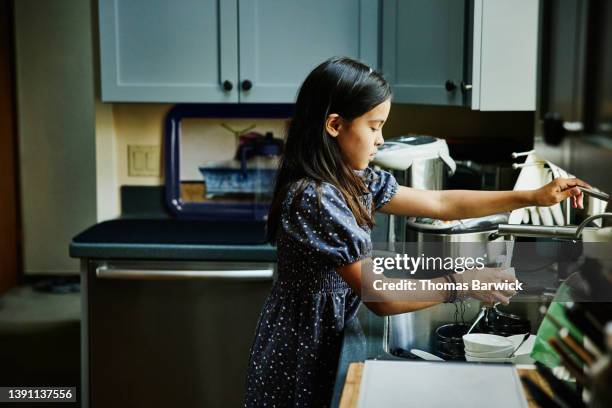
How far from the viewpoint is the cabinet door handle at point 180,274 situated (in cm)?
259

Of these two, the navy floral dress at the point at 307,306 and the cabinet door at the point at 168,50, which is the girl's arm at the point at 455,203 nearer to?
the navy floral dress at the point at 307,306

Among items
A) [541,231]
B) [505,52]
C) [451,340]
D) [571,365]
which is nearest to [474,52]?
[505,52]

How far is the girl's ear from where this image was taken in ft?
5.04

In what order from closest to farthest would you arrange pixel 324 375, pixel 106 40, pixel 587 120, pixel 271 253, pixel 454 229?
pixel 587 120 → pixel 324 375 → pixel 454 229 → pixel 271 253 → pixel 106 40

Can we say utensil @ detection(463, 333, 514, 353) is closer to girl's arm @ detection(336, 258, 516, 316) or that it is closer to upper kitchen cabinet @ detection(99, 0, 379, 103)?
girl's arm @ detection(336, 258, 516, 316)

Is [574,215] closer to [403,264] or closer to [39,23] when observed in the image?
[403,264]

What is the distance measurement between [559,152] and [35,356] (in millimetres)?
3325

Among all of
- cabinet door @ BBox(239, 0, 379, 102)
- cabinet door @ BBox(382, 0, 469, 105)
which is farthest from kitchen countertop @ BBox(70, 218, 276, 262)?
cabinet door @ BBox(382, 0, 469, 105)

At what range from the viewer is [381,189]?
1.77 metres

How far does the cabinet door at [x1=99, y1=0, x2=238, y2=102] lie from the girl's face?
4.31 feet

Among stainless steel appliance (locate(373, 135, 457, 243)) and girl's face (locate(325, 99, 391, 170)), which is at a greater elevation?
girl's face (locate(325, 99, 391, 170))

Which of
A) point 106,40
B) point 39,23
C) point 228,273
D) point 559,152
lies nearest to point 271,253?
point 228,273

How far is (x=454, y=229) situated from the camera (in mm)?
1885

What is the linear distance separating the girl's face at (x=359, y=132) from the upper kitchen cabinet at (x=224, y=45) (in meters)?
1.25
